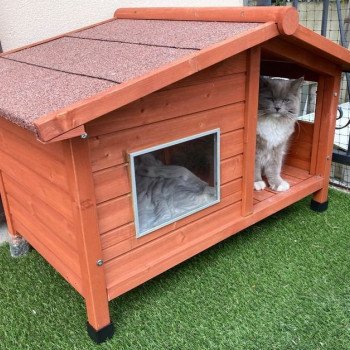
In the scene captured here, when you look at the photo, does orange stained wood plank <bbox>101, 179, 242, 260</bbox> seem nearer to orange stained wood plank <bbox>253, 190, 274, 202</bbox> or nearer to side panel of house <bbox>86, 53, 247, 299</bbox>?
side panel of house <bbox>86, 53, 247, 299</bbox>

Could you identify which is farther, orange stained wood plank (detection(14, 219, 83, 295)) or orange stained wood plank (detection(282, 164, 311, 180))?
orange stained wood plank (detection(282, 164, 311, 180))

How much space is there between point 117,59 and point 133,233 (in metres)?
0.64

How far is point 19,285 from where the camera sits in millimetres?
1858

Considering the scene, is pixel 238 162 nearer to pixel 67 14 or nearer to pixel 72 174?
pixel 72 174

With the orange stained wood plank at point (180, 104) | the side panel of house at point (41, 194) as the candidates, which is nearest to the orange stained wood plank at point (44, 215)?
the side panel of house at point (41, 194)

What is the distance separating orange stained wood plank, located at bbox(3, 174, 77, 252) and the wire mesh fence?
1846mm

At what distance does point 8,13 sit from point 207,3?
1354mm

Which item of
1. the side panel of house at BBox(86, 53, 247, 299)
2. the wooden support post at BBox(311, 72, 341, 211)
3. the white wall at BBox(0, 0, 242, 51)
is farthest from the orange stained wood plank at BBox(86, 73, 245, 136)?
the white wall at BBox(0, 0, 242, 51)

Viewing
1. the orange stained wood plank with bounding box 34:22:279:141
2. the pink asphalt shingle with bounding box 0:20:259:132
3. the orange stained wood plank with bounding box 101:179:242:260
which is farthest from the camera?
the orange stained wood plank with bounding box 101:179:242:260

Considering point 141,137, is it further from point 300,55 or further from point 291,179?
point 291,179

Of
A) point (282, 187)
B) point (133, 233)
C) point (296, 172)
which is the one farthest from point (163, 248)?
point (296, 172)

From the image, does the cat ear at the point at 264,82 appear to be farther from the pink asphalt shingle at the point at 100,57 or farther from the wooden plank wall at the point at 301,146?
the pink asphalt shingle at the point at 100,57

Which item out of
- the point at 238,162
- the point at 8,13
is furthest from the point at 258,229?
A: the point at 8,13

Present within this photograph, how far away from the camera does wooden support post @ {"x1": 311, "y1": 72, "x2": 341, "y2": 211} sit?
7.13ft
